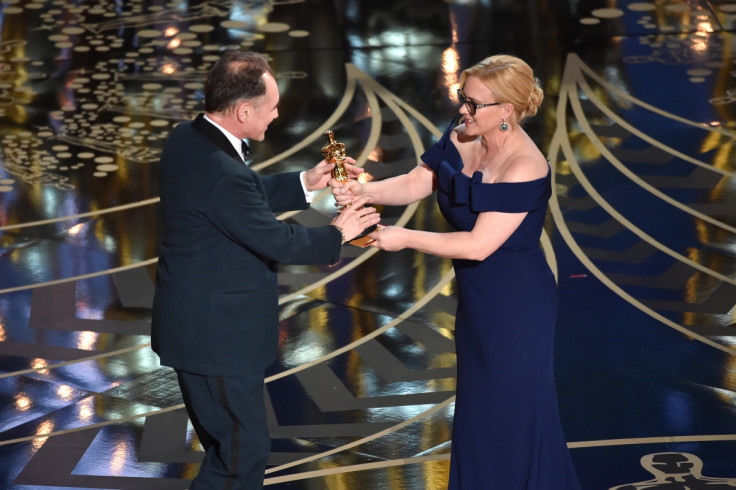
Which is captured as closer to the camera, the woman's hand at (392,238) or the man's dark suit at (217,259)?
the man's dark suit at (217,259)

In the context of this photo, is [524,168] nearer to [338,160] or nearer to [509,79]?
[509,79]

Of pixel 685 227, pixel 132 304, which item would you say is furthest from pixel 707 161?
pixel 132 304

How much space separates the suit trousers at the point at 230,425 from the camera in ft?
13.7

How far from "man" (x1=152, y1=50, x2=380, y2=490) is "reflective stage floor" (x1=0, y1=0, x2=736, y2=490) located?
0.99 m

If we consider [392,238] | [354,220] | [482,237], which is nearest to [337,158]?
[354,220]

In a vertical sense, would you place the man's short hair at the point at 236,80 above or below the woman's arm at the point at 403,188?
above

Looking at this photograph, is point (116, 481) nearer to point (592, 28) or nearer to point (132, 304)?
point (132, 304)

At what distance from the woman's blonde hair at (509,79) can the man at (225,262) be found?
80 cm

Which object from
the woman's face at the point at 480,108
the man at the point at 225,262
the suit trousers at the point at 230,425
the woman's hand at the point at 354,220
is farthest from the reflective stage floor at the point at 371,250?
the woman's face at the point at 480,108

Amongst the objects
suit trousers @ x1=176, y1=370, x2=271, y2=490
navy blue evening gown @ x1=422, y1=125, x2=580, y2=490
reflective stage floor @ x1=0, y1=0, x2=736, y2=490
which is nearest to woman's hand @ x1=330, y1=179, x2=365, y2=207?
navy blue evening gown @ x1=422, y1=125, x2=580, y2=490

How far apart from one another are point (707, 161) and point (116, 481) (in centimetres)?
538

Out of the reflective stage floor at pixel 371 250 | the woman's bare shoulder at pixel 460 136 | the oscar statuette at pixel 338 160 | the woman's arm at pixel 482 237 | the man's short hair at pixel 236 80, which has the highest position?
the man's short hair at pixel 236 80

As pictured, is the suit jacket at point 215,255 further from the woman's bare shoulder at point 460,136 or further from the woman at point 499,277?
the woman's bare shoulder at point 460,136

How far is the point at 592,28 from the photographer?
11.3 m
